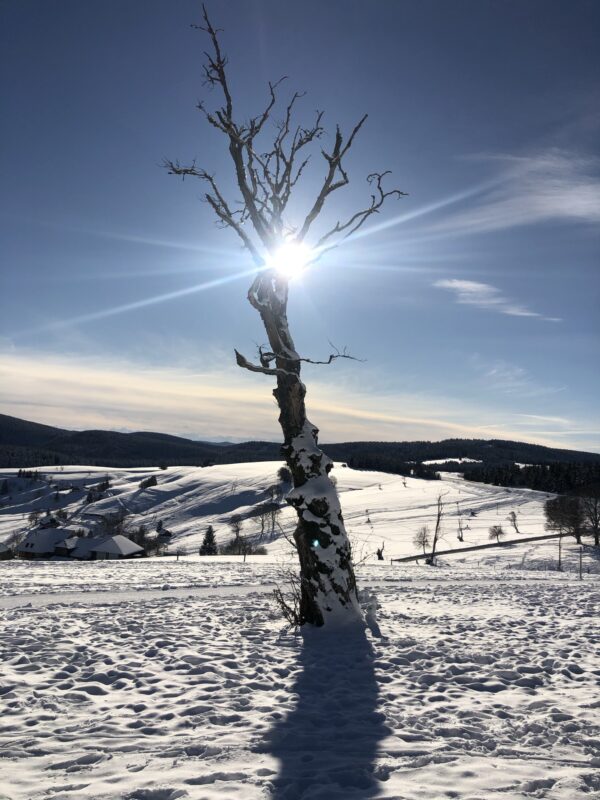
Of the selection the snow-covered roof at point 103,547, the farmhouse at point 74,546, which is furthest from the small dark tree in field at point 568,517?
the farmhouse at point 74,546

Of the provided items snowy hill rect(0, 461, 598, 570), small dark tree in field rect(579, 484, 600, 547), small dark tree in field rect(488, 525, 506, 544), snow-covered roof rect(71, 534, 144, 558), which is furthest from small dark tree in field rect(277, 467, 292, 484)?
small dark tree in field rect(579, 484, 600, 547)

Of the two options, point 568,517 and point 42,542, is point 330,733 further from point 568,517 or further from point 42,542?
point 42,542

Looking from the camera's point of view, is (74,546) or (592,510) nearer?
(592,510)

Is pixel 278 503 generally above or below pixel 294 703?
below

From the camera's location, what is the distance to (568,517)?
2557 inches

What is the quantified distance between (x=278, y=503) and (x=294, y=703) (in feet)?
433

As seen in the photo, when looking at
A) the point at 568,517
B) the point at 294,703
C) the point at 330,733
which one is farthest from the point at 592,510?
the point at 330,733

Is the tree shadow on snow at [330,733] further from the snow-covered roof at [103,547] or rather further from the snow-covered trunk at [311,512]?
the snow-covered roof at [103,547]

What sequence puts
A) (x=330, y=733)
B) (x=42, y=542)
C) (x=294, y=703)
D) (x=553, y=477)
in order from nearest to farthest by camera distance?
1. (x=330, y=733)
2. (x=294, y=703)
3. (x=42, y=542)
4. (x=553, y=477)

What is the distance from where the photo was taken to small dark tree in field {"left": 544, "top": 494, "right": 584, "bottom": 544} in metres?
63.2

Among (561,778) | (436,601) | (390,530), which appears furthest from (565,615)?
(390,530)

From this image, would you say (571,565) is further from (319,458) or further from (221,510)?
(221,510)

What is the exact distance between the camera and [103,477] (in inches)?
7849

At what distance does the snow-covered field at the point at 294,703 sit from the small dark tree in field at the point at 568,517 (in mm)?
60225
